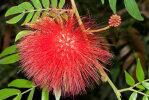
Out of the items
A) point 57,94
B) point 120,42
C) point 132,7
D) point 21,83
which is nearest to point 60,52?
point 57,94

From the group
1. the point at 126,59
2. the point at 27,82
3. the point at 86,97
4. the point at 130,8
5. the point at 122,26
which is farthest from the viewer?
the point at 86,97

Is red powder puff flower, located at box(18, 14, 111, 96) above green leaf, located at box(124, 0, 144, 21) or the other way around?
the other way around

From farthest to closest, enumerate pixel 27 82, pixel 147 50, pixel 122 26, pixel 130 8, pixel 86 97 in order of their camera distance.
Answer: pixel 86 97
pixel 147 50
pixel 122 26
pixel 27 82
pixel 130 8

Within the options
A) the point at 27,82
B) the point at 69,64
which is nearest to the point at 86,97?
the point at 27,82

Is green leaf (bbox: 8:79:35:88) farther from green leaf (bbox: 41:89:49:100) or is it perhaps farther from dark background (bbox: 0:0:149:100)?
dark background (bbox: 0:0:149:100)

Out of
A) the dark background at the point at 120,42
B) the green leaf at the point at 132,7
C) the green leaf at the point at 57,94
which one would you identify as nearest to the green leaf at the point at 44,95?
the green leaf at the point at 57,94

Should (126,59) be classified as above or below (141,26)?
below

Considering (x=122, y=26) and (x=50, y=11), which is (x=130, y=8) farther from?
(x=122, y=26)

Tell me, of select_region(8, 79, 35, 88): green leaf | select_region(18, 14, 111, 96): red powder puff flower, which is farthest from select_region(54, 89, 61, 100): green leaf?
select_region(8, 79, 35, 88): green leaf

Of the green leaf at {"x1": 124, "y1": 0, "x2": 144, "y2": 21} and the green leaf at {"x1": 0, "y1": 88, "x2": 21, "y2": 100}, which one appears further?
the green leaf at {"x1": 0, "y1": 88, "x2": 21, "y2": 100}
